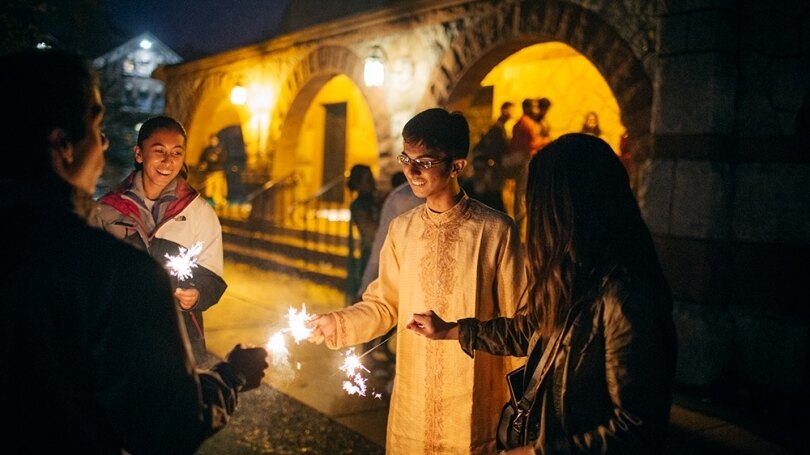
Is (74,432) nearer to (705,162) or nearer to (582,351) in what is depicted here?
(582,351)

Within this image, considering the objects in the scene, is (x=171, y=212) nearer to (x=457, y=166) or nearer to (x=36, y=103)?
(x=457, y=166)

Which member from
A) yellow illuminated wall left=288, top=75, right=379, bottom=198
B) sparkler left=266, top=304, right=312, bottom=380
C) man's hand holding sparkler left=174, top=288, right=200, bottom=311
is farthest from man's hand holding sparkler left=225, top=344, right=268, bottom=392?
yellow illuminated wall left=288, top=75, right=379, bottom=198

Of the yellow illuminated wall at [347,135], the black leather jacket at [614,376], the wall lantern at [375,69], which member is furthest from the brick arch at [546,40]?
the yellow illuminated wall at [347,135]

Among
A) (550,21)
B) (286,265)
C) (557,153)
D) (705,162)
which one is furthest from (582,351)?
(286,265)

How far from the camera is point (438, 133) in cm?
318

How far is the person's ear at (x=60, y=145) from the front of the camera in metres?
1.63

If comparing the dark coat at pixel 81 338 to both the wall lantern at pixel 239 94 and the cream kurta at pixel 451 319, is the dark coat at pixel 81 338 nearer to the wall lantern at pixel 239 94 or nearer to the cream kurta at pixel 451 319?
the cream kurta at pixel 451 319

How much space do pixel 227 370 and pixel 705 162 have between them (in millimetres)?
5617

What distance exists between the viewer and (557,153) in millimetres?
2090

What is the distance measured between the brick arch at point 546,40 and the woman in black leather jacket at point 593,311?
518 cm

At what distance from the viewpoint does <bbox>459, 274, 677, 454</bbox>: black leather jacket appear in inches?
72.2

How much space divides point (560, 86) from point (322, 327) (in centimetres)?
1057

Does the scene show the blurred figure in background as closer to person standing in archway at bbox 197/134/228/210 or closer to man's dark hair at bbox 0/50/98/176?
man's dark hair at bbox 0/50/98/176

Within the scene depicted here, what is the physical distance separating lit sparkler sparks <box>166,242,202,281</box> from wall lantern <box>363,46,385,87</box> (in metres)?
8.21
